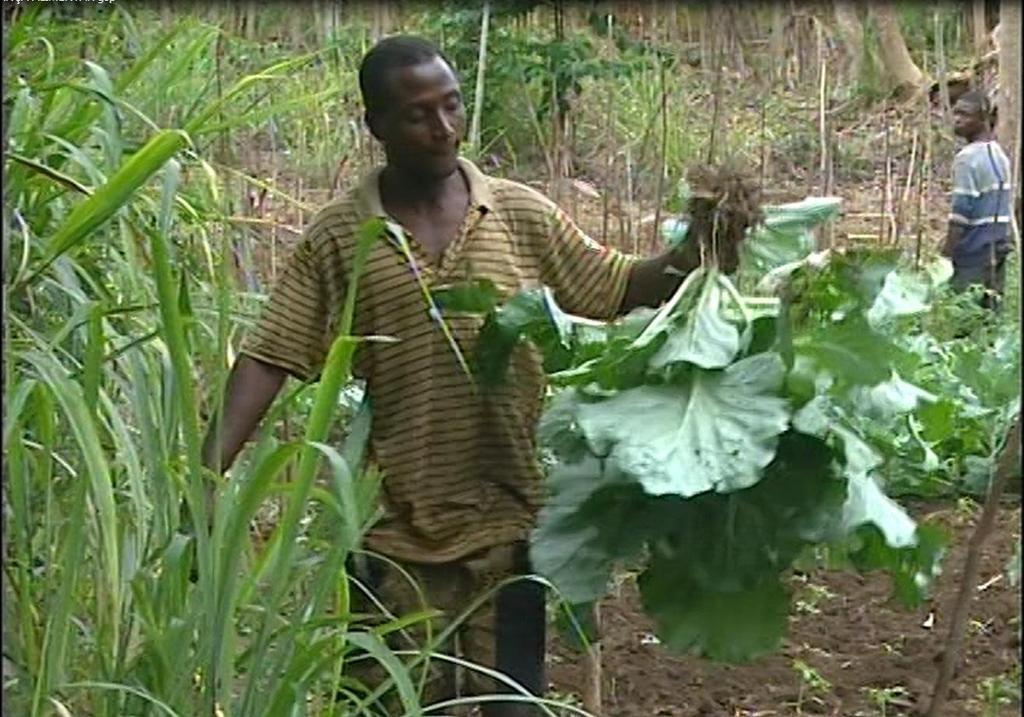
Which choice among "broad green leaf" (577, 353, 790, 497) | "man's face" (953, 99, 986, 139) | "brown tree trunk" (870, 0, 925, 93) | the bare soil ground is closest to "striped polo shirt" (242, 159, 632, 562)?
"broad green leaf" (577, 353, 790, 497)

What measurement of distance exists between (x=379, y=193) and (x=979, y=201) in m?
4.14

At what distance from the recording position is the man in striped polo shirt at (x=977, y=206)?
5887mm

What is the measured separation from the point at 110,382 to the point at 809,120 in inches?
253

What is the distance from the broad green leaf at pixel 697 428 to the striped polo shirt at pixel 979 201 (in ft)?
13.5

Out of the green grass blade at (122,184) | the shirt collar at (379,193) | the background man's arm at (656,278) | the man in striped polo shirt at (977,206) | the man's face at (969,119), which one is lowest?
the man in striped polo shirt at (977,206)

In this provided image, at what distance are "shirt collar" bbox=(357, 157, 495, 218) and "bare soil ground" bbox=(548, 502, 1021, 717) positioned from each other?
1083mm

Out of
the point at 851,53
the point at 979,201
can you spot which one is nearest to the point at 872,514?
the point at 979,201

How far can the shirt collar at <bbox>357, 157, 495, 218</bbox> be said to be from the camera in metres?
2.38

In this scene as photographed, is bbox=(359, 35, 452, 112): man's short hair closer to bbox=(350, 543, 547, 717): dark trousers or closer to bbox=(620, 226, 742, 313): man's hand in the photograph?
bbox=(620, 226, 742, 313): man's hand

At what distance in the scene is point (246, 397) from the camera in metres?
2.32

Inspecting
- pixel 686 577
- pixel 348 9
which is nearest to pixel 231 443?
pixel 686 577

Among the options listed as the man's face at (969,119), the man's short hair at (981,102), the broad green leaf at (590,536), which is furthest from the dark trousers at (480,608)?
the man's face at (969,119)

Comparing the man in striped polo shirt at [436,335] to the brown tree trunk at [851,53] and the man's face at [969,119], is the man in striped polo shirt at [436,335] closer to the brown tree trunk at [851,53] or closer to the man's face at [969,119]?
the man's face at [969,119]

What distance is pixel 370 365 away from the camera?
7.86ft
